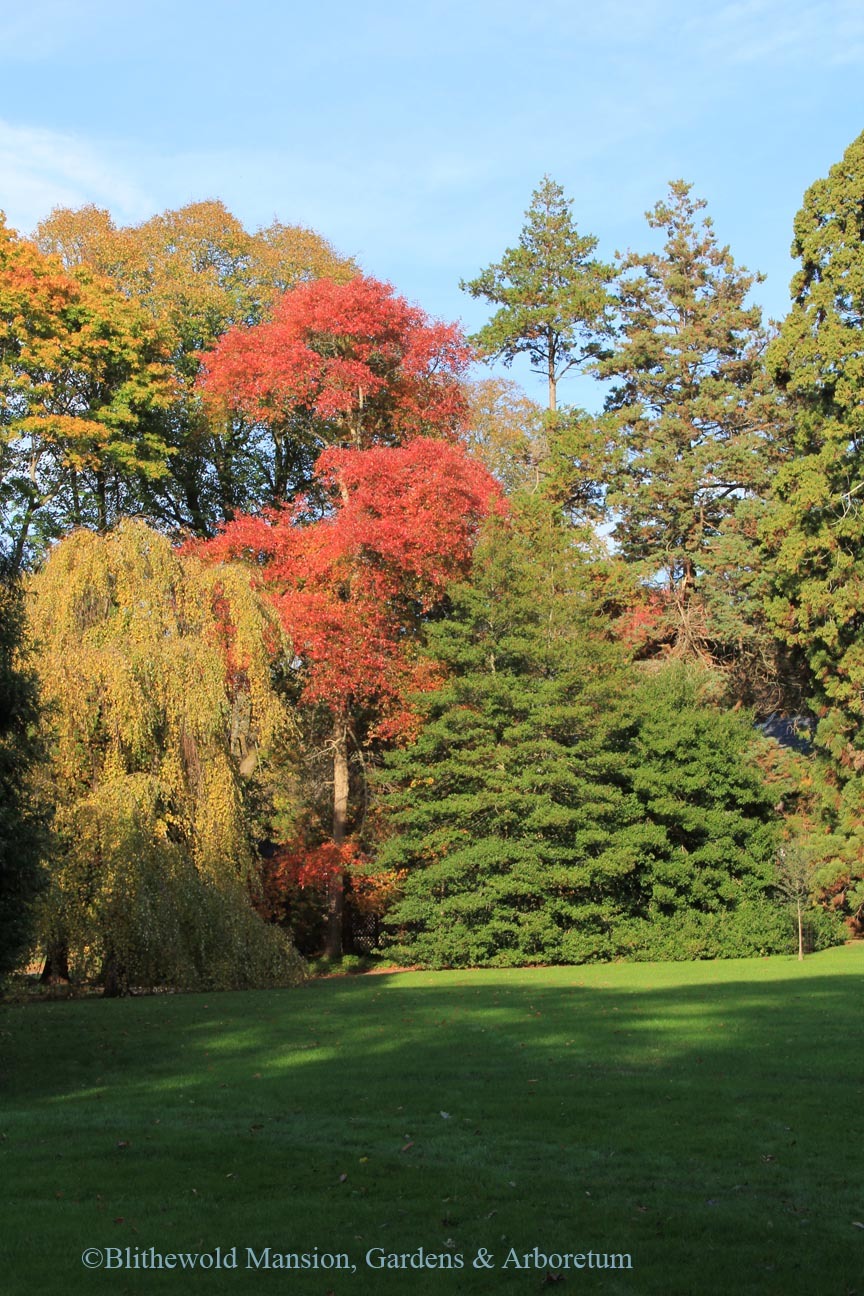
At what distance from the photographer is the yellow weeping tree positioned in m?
17.2

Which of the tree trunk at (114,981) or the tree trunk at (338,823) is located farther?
the tree trunk at (338,823)

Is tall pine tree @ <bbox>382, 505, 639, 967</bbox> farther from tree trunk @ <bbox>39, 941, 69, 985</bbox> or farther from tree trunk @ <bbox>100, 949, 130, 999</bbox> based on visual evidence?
tree trunk @ <bbox>39, 941, 69, 985</bbox>

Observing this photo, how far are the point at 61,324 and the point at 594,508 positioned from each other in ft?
52.2

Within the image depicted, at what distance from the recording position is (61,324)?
88.9 ft

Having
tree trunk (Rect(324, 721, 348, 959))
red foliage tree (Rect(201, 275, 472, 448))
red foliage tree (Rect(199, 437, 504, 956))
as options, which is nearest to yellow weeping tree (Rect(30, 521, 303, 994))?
red foliage tree (Rect(199, 437, 504, 956))

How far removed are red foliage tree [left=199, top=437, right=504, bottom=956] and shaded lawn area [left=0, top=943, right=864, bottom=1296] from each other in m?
11.6

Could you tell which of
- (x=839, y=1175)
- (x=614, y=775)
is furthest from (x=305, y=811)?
(x=839, y=1175)

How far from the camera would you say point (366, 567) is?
25.9m

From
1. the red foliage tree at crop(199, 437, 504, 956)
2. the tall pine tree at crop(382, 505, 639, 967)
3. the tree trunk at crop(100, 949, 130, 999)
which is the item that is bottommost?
the tree trunk at crop(100, 949, 130, 999)

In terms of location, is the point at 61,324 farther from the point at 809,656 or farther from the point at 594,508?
the point at 809,656

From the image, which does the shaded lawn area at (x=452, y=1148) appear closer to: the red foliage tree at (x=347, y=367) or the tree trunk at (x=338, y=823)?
the tree trunk at (x=338, y=823)

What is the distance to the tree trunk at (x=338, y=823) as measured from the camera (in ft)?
86.4

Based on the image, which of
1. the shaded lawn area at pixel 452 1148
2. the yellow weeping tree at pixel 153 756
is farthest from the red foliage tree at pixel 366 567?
the shaded lawn area at pixel 452 1148

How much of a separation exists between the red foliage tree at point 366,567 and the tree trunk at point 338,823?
0.09ft
